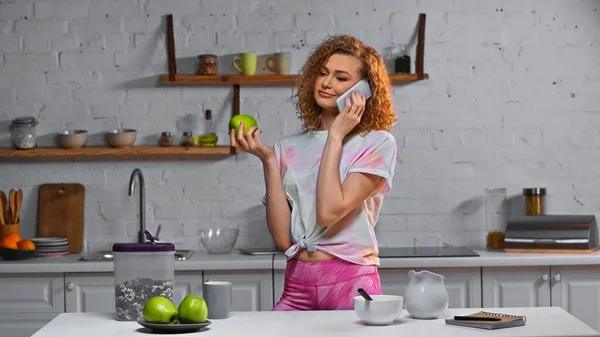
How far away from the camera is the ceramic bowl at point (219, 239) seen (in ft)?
15.7

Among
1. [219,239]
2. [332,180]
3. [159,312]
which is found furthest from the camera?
[219,239]

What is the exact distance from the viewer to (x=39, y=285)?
4562 mm

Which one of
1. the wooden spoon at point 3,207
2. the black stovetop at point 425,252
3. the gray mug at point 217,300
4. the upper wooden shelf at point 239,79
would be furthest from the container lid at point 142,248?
the wooden spoon at point 3,207

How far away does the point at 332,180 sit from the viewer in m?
2.94

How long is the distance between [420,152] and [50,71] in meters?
2.01

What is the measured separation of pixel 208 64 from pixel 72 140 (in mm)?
803

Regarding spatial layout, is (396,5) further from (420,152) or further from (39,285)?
(39,285)

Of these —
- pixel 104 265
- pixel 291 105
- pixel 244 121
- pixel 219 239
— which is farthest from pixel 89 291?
pixel 244 121

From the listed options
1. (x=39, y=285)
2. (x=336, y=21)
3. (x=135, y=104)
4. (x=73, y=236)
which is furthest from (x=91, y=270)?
(x=336, y=21)

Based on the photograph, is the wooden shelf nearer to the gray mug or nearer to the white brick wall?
the white brick wall

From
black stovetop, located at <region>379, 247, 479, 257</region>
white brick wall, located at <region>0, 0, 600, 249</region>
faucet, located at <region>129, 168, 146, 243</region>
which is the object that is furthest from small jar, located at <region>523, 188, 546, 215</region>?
faucet, located at <region>129, 168, 146, 243</region>

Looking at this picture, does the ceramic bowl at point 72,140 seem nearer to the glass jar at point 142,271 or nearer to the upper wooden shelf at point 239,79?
the upper wooden shelf at point 239,79

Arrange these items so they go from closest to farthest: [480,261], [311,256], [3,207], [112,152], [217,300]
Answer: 1. [217,300]
2. [311,256]
3. [480,261]
4. [112,152]
5. [3,207]

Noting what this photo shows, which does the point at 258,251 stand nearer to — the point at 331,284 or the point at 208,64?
the point at 208,64
